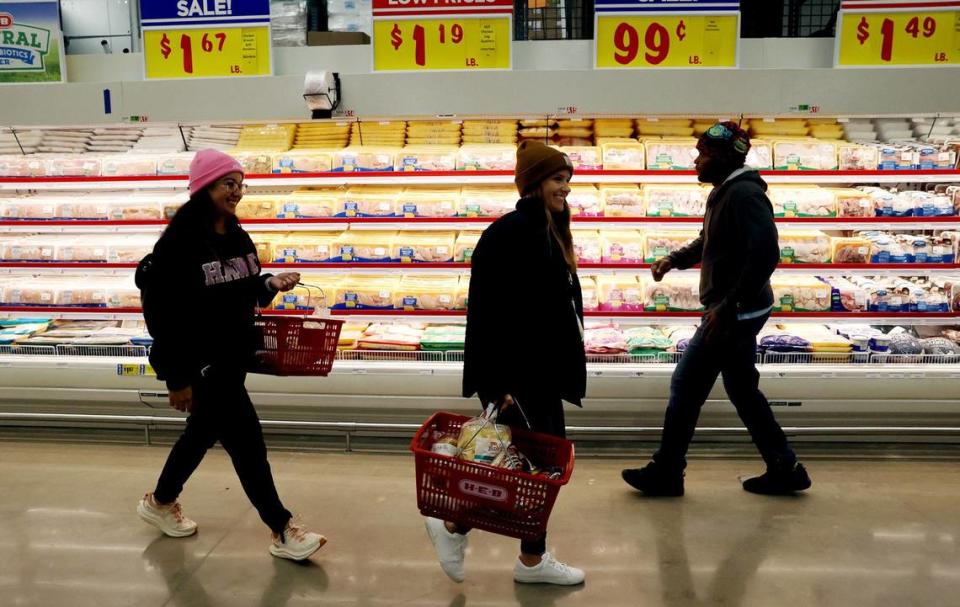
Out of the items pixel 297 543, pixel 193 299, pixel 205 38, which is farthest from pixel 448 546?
pixel 205 38

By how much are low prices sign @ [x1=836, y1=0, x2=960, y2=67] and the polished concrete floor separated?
207 centimetres

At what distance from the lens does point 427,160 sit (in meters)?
4.62

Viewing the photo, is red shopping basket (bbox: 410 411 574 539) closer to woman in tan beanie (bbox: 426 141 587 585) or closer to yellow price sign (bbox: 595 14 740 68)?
woman in tan beanie (bbox: 426 141 587 585)

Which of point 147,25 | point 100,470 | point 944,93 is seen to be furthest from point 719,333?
point 147,25

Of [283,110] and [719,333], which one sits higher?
[283,110]

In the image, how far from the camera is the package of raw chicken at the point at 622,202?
4574mm

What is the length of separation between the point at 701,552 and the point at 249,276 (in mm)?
2095

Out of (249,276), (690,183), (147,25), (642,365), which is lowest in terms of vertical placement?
(642,365)

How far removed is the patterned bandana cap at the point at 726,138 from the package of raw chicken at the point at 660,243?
3.40ft

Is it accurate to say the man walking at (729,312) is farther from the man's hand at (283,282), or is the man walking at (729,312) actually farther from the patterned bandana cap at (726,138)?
the man's hand at (283,282)

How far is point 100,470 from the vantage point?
13.8ft

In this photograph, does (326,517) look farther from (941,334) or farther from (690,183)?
(941,334)

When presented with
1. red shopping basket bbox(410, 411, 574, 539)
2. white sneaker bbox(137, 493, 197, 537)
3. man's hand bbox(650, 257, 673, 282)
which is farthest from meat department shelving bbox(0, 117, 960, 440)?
red shopping basket bbox(410, 411, 574, 539)

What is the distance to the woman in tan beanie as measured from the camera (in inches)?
109
